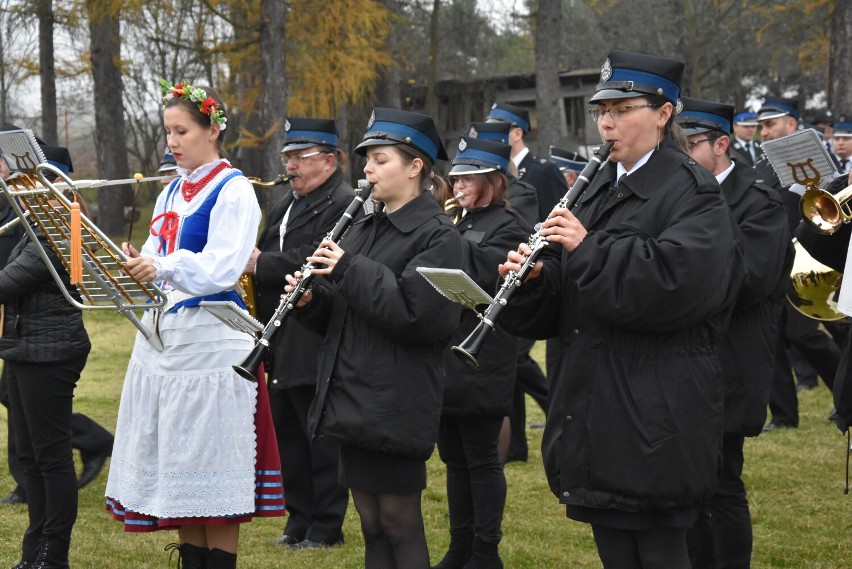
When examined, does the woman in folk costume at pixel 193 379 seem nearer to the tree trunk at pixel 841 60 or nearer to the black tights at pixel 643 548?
the black tights at pixel 643 548

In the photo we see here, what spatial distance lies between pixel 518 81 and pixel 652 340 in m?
27.3

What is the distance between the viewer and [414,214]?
13.2 feet

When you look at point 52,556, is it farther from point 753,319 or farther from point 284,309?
point 753,319

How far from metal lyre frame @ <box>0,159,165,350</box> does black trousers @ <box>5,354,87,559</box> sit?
1.15 m

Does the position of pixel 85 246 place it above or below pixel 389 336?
above

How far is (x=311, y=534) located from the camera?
19.1ft

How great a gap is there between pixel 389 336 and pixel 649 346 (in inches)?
38.8

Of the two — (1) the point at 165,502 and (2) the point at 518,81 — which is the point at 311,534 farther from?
(2) the point at 518,81

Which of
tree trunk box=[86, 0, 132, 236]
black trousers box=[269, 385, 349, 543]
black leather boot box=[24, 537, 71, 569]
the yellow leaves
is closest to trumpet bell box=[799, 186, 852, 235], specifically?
black trousers box=[269, 385, 349, 543]

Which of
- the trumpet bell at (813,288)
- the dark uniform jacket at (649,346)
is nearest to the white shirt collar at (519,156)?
the trumpet bell at (813,288)

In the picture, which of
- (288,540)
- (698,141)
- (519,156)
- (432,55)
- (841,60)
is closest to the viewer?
(698,141)

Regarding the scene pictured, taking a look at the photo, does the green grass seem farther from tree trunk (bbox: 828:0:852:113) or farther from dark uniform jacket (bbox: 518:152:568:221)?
tree trunk (bbox: 828:0:852:113)

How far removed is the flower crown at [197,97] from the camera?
418cm

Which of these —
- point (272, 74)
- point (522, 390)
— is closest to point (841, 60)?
point (272, 74)
